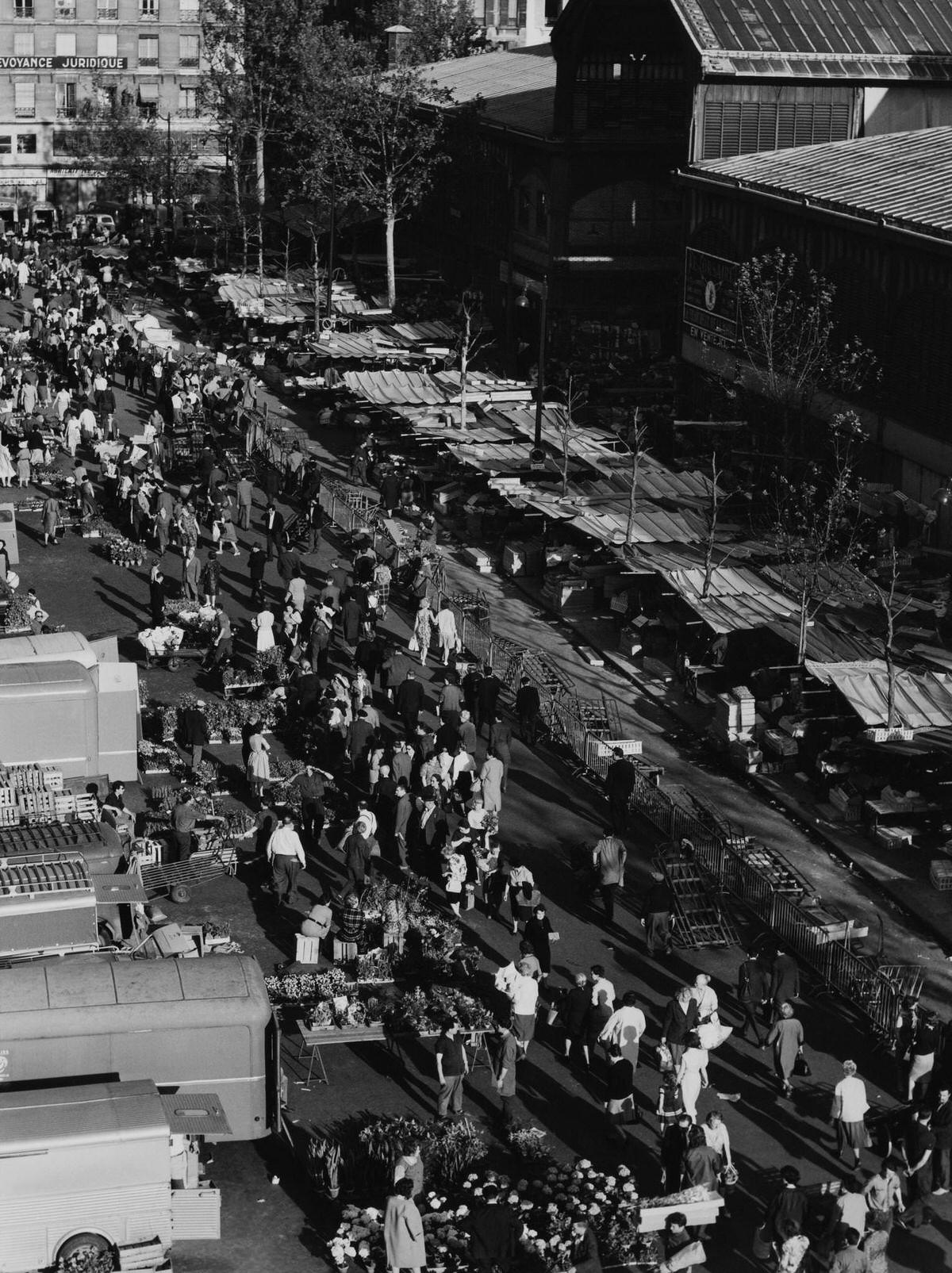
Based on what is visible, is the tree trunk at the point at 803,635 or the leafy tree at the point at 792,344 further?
the leafy tree at the point at 792,344

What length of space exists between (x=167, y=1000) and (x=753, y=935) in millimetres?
8845

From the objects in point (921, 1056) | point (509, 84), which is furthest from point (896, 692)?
point (509, 84)

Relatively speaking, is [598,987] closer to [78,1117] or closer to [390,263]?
[78,1117]

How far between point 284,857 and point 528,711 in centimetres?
751

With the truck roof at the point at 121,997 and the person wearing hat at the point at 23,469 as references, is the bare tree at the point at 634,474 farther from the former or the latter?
the truck roof at the point at 121,997

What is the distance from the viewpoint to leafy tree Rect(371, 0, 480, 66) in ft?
310

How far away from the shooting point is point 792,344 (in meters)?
44.9

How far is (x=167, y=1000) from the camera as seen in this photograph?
1998 cm

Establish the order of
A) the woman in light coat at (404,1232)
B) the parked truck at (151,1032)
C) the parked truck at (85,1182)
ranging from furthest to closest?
the parked truck at (151,1032) → the woman in light coat at (404,1232) → the parked truck at (85,1182)

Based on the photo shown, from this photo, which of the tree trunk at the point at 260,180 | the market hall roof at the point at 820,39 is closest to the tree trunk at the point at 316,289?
the tree trunk at the point at 260,180

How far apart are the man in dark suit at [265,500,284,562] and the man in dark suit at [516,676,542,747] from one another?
372 inches

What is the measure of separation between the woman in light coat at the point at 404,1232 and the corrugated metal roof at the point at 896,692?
14237 millimetres

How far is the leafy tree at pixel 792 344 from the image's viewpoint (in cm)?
4281

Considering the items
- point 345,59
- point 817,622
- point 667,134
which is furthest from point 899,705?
point 345,59
